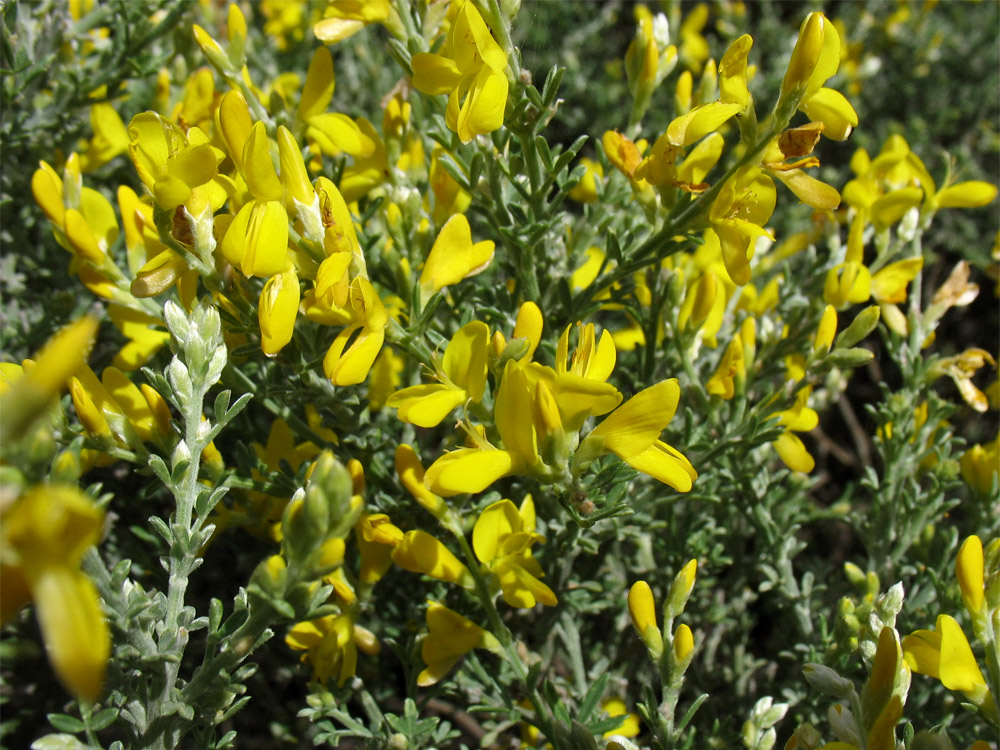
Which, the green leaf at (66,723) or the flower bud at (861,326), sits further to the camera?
the flower bud at (861,326)

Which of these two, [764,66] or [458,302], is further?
[764,66]

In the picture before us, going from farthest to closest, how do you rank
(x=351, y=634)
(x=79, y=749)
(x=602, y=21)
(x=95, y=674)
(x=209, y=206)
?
(x=602, y=21), (x=351, y=634), (x=209, y=206), (x=79, y=749), (x=95, y=674)

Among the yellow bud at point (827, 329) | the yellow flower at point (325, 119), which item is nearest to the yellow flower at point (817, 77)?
the yellow bud at point (827, 329)

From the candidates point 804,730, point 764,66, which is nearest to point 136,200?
point 804,730

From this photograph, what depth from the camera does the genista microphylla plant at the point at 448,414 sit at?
0.96 metres

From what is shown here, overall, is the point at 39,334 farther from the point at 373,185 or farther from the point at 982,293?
the point at 982,293

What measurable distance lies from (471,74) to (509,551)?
0.66m

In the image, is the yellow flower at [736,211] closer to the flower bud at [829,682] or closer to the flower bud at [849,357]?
the flower bud at [849,357]

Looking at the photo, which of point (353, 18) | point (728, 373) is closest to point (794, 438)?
point (728, 373)

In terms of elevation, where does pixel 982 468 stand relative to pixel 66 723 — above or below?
below

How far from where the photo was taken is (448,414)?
125cm

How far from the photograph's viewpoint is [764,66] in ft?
11.3

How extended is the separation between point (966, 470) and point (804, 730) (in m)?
0.70

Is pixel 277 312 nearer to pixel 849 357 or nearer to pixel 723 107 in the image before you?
pixel 723 107
